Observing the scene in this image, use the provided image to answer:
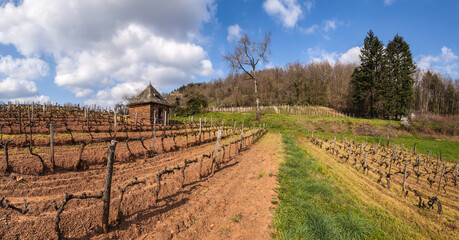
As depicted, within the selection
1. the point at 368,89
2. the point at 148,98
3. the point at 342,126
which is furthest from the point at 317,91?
the point at 148,98

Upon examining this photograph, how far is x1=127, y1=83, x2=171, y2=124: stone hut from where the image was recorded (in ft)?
87.9

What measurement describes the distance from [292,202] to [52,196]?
7.57 metres

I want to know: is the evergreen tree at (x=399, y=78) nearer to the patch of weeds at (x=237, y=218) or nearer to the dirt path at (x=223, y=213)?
the dirt path at (x=223, y=213)

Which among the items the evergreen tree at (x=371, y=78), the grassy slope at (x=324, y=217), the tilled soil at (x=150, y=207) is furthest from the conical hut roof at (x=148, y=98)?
the evergreen tree at (x=371, y=78)

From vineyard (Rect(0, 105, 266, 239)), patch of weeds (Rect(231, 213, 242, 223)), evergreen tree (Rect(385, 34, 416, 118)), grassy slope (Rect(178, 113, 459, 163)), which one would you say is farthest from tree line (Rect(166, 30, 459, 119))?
patch of weeds (Rect(231, 213, 242, 223))

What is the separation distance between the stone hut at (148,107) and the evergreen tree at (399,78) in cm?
4475

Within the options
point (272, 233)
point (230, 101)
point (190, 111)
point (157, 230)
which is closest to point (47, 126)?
point (157, 230)

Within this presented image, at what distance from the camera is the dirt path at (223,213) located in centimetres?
419

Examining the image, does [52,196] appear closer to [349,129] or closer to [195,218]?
[195,218]

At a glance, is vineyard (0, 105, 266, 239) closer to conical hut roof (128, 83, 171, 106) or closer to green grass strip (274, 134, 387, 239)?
green grass strip (274, 134, 387, 239)

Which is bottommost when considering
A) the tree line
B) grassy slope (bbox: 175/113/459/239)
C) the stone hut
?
grassy slope (bbox: 175/113/459/239)

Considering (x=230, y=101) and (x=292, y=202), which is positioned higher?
(x=230, y=101)

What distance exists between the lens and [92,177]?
754 centimetres

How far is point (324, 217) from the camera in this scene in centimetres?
471
